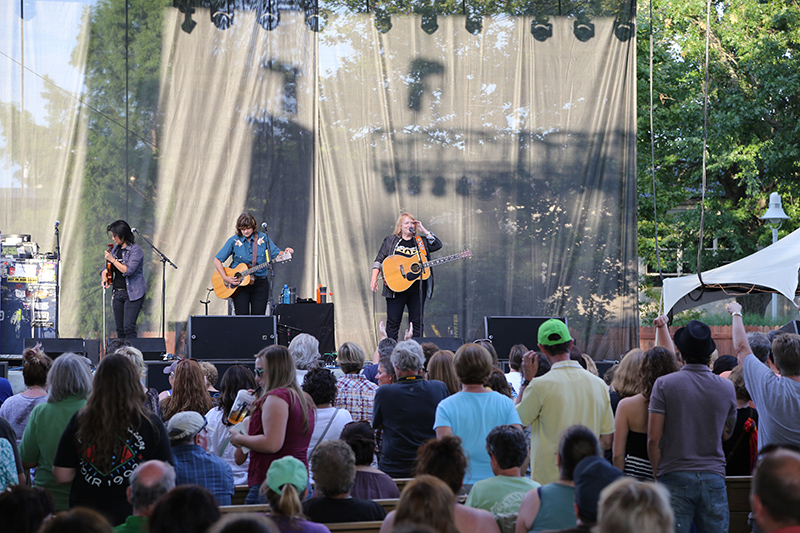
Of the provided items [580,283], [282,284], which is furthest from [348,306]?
[580,283]

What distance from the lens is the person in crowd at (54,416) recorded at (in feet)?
11.3

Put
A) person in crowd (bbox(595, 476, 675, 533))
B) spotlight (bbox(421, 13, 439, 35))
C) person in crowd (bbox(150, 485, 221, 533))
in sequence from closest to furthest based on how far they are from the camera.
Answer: person in crowd (bbox(595, 476, 675, 533)) → person in crowd (bbox(150, 485, 221, 533)) → spotlight (bbox(421, 13, 439, 35))

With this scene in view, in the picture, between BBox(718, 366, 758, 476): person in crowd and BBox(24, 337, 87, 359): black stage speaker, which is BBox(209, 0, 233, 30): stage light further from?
BBox(718, 366, 758, 476): person in crowd

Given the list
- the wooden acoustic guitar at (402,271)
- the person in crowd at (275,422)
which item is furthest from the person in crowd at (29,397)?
Answer: the wooden acoustic guitar at (402,271)

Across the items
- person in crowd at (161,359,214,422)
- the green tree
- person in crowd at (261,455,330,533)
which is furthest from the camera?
the green tree

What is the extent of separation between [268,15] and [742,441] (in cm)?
944

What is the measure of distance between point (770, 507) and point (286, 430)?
2220 mm

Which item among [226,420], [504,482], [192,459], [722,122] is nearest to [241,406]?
[226,420]

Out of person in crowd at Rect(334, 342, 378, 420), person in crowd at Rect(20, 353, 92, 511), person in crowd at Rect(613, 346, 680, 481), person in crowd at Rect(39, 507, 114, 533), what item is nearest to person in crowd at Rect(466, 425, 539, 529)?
person in crowd at Rect(613, 346, 680, 481)

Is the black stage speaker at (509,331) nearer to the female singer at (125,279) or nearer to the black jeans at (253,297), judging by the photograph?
the black jeans at (253,297)

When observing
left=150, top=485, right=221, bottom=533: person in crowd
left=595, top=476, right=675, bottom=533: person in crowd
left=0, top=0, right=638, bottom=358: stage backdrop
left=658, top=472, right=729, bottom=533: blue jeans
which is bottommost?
left=658, top=472, right=729, bottom=533: blue jeans

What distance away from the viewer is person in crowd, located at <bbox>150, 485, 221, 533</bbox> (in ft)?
7.11

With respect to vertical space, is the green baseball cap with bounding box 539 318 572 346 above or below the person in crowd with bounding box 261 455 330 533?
above

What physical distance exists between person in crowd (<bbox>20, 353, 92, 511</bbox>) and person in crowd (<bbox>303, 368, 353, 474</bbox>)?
116cm
